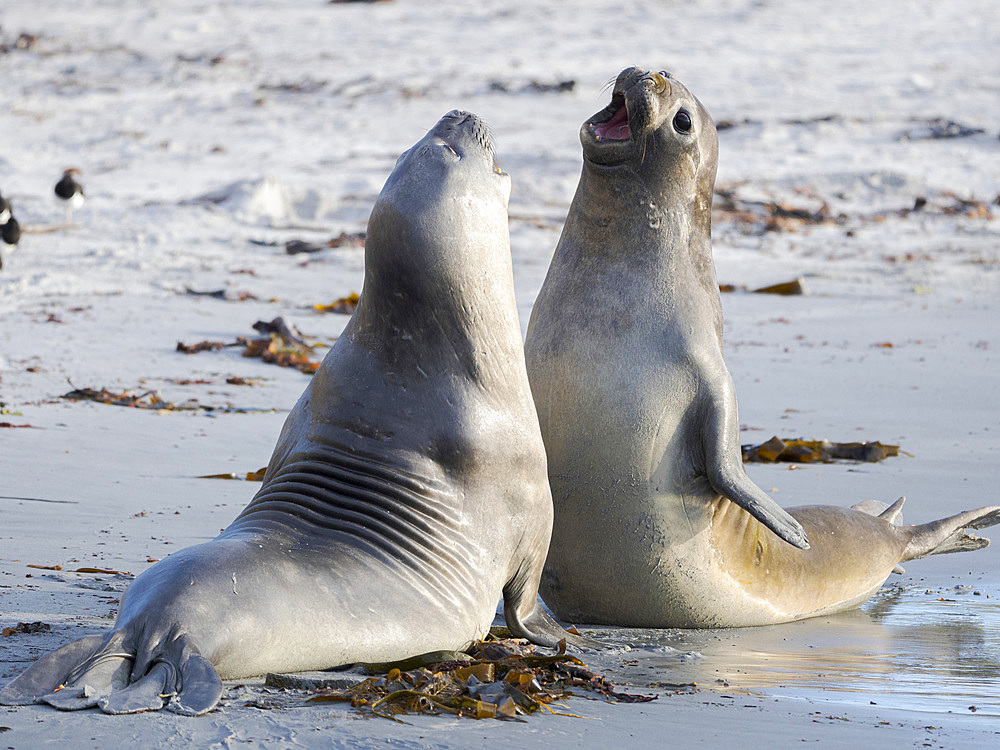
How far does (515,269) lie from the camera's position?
42.3 feet

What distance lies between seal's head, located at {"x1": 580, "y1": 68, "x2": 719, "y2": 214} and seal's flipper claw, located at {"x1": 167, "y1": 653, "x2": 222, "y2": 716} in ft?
7.79

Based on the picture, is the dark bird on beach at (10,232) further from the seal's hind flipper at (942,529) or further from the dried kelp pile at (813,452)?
the seal's hind flipper at (942,529)

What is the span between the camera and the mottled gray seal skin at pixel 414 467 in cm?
326

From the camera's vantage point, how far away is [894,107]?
69.1ft

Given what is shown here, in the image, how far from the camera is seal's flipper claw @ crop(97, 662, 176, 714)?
2.73 metres

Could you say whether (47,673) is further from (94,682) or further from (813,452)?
(813,452)

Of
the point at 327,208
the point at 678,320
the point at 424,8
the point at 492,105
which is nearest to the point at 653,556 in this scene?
the point at 678,320

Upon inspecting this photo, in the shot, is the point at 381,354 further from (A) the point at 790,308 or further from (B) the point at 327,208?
(B) the point at 327,208

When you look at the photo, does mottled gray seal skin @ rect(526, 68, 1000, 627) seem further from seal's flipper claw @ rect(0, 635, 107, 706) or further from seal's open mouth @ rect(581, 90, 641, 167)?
seal's flipper claw @ rect(0, 635, 107, 706)

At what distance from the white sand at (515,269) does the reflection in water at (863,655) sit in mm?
18

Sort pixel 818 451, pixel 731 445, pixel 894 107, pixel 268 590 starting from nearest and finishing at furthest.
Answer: pixel 268 590, pixel 731 445, pixel 818 451, pixel 894 107

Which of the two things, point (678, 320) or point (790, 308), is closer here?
point (678, 320)

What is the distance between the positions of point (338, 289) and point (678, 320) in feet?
24.7

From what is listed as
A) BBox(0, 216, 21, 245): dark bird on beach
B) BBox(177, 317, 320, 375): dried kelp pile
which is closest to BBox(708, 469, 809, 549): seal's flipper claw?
BBox(177, 317, 320, 375): dried kelp pile
